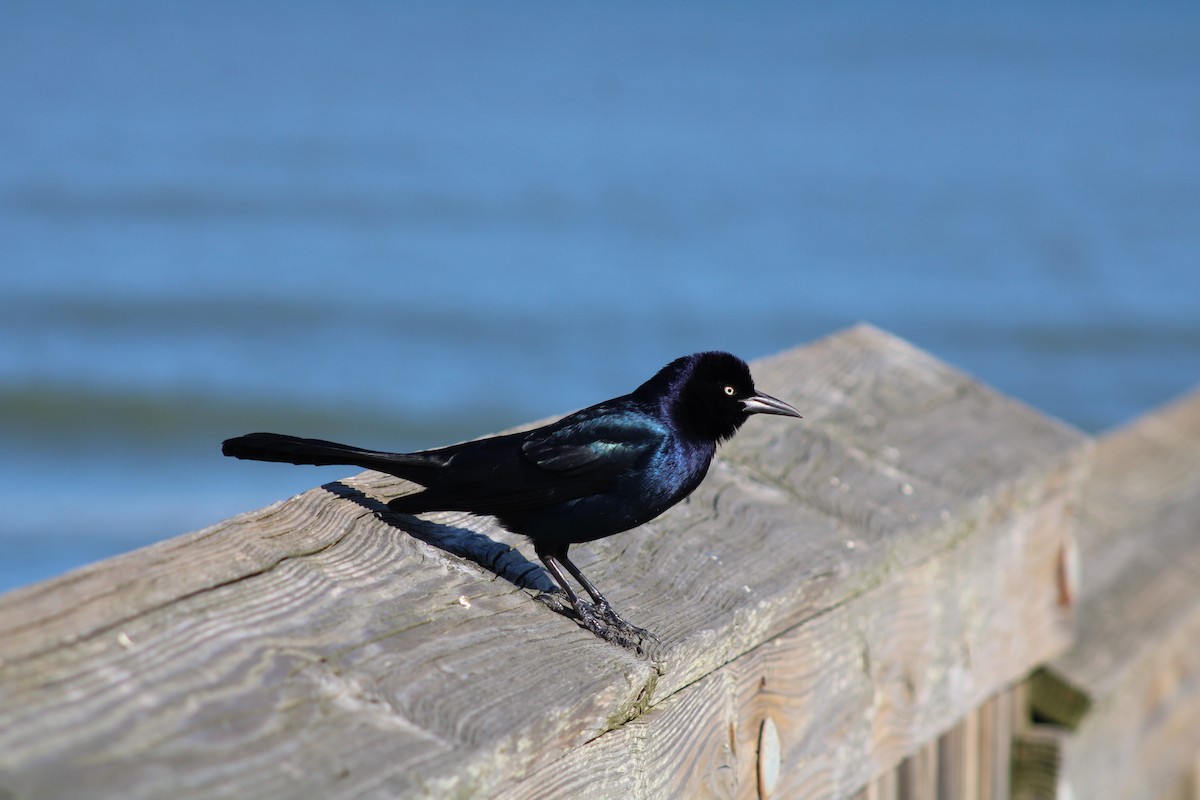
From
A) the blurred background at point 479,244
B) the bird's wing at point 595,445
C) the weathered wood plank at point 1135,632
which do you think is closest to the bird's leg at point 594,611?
the bird's wing at point 595,445

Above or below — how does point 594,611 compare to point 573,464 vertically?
below

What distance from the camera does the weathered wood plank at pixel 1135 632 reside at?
2928mm

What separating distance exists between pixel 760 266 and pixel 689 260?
52 cm

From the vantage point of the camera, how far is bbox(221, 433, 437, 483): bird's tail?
6.82 feet

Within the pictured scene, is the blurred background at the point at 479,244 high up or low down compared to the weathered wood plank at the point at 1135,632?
up

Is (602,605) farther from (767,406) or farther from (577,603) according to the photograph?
(767,406)

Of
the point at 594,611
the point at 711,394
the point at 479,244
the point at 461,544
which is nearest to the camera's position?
the point at 594,611

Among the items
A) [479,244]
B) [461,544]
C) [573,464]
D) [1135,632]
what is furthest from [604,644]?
[479,244]

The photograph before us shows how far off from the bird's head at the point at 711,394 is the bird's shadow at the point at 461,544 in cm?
45

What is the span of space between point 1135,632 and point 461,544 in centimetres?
173

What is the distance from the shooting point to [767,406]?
2.60 m

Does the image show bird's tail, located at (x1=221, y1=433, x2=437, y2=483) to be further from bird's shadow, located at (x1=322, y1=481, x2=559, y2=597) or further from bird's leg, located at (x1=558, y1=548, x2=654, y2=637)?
bird's leg, located at (x1=558, y1=548, x2=654, y2=637)

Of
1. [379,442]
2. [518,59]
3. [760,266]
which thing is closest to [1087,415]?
[760,266]

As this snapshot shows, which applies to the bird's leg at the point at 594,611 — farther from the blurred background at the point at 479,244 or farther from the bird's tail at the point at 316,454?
the blurred background at the point at 479,244
